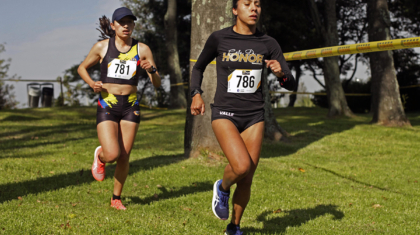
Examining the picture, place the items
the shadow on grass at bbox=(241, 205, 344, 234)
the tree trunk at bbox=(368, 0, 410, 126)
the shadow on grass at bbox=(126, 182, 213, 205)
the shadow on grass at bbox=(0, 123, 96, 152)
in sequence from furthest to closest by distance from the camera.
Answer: the tree trunk at bbox=(368, 0, 410, 126)
the shadow on grass at bbox=(0, 123, 96, 152)
the shadow on grass at bbox=(126, 182, 213, 205)
the shadow on grass at bbox=(241, 205, 344, 234)

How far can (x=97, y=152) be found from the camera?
5777mm

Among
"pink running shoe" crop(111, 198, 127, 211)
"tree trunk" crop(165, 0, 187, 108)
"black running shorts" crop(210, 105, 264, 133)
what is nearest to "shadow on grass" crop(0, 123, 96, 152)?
"pink running shoe" crop(111, 198, 127, 211)

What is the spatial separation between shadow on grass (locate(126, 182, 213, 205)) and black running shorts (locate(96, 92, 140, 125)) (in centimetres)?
142

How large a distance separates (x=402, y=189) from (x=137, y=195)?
4866 mm

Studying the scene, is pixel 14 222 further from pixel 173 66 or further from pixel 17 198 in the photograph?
pixel 173 66

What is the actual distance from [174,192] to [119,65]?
95.5 inches

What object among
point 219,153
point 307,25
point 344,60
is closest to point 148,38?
point 307,25

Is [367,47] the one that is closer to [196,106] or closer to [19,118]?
[196,106]

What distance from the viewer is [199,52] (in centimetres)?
892

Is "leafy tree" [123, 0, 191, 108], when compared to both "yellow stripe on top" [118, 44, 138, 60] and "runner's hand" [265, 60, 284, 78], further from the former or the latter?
"runner's hand" [265, 60, 284, 78]

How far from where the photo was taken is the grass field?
512 cm

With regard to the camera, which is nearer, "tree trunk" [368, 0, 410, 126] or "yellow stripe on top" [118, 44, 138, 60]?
"yellow stripe on top" [118, 44, 138, 60]

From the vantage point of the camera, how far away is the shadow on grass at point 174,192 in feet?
20.8

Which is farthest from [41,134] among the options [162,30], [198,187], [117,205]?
[162,30]
